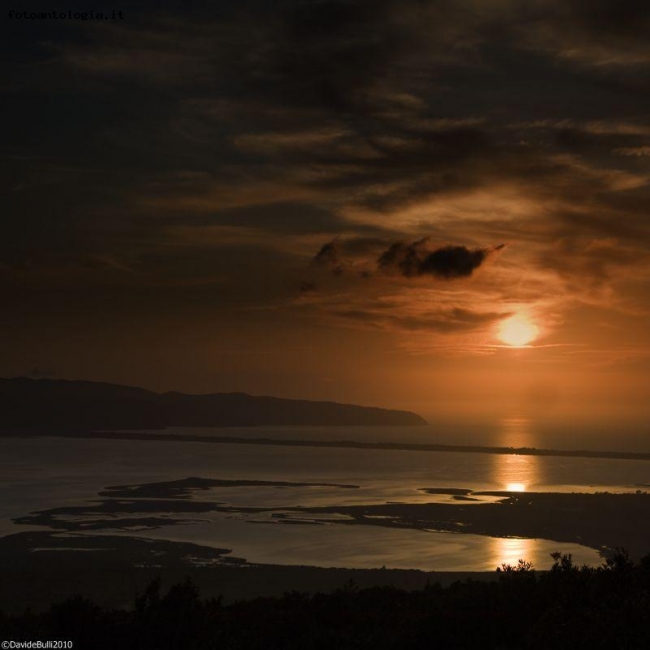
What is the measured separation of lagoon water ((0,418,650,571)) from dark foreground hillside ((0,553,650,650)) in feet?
96.1

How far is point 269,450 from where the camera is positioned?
19000 centimetres

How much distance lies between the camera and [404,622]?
17391 millimetres

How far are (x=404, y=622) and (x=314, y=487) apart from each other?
84994 mm

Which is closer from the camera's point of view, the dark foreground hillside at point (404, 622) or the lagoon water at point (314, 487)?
the dark foreground hillside at point (404, 622)

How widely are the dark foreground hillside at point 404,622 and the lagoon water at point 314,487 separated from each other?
2928cm

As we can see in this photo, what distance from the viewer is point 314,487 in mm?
101375

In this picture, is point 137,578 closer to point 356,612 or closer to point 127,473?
point 356,612

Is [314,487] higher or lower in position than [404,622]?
lower

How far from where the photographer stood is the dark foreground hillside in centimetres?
1514

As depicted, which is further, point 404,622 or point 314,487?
point 314,487

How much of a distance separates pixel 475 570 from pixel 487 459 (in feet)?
416

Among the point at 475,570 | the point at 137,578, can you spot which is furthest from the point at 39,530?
the point at 475,570

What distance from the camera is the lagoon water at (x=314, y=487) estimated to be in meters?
54.1

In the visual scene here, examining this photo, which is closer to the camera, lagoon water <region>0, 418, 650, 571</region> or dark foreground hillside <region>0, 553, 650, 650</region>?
dark foreground hillside <region>0, 553, 650, 650</region>
